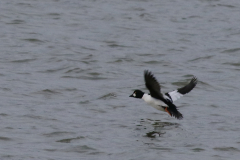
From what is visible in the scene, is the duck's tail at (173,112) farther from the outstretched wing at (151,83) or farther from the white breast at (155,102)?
the outstretched wing at (151,83)

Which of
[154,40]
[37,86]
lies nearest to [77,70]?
[37,86]

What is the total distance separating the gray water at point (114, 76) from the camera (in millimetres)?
8648

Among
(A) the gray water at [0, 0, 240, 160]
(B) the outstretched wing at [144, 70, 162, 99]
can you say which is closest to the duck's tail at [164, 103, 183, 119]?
(A) the gray water at [0, 0, 240, 160]

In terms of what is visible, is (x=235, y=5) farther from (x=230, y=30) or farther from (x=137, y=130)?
(x=137, y=130)

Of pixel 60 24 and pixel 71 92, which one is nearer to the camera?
pixel 71 92

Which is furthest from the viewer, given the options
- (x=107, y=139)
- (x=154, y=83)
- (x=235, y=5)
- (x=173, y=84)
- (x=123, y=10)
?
(x=235, y=5)

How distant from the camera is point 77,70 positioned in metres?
14.2

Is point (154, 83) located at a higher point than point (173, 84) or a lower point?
higher

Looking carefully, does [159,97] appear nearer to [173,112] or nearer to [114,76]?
[173,112]

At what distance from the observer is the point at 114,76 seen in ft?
45.4

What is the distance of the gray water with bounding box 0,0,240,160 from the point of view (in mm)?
8648

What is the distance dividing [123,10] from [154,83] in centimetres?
1275

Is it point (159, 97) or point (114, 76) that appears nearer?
point (159, 97)

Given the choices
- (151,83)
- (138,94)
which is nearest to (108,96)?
(138,94)
